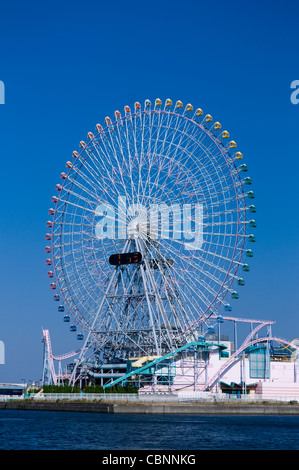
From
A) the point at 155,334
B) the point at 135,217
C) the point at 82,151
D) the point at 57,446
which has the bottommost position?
the point at 57,446

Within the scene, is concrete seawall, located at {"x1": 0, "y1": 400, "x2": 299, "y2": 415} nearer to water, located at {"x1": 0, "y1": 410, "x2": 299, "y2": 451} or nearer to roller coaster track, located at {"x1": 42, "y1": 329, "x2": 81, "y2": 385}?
water, located at {"x1": 0, "y1": 410, "x2": 299, "y2": 451}

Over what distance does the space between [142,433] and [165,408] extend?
28567 mm

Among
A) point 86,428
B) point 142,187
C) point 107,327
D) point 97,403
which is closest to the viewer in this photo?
point 86,428

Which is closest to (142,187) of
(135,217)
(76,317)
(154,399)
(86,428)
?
(135,217)

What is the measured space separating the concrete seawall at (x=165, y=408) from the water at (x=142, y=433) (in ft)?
15.8

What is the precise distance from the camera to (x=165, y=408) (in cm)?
8775

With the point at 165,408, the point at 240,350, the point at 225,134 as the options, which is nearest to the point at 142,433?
the point at 165,408

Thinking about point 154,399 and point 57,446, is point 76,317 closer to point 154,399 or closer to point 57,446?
point 154,399

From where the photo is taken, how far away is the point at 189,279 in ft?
309

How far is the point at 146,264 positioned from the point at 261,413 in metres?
25.2

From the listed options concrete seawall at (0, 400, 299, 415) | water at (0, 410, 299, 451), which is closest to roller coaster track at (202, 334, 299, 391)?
concrete seawall at (0, 400, 299, 415)

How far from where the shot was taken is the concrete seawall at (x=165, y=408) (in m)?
87.1

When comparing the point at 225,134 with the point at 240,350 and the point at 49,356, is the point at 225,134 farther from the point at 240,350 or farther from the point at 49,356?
the point at 49,356

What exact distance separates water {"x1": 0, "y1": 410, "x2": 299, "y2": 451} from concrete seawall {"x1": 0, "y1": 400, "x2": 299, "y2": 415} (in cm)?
483
